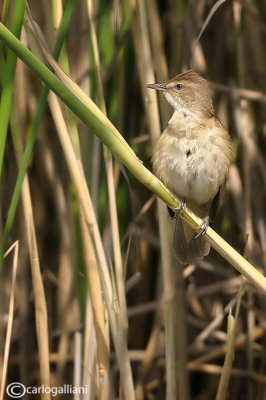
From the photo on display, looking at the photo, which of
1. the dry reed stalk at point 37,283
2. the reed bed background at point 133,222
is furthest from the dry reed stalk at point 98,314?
the dry reed stalk at point 37,283

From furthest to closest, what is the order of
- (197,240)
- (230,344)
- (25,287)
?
(25,287) → (197,240) → (230,344)

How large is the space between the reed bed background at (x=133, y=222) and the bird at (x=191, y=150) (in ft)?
0.24

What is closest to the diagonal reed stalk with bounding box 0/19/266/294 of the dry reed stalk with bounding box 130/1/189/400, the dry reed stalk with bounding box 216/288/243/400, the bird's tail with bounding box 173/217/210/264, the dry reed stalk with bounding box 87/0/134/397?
the dry reed stalk with bounding box 216/288/243/400

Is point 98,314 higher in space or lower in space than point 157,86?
lower

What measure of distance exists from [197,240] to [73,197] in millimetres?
464

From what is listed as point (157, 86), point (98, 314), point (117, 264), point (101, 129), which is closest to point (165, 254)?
point (117, 264)

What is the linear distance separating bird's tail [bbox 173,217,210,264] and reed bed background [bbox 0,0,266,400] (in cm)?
7

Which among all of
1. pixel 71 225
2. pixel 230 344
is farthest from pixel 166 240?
pixel 71 225

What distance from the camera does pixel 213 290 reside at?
8.72 feet

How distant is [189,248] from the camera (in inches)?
83.2

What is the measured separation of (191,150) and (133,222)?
38cm

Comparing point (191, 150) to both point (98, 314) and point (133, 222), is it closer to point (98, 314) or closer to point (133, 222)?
point (133, 222)

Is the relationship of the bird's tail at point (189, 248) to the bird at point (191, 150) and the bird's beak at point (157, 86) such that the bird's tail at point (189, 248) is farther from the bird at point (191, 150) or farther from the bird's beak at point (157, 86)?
the bird's beak at point (157, 86)

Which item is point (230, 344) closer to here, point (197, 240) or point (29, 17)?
point (197, 240)
